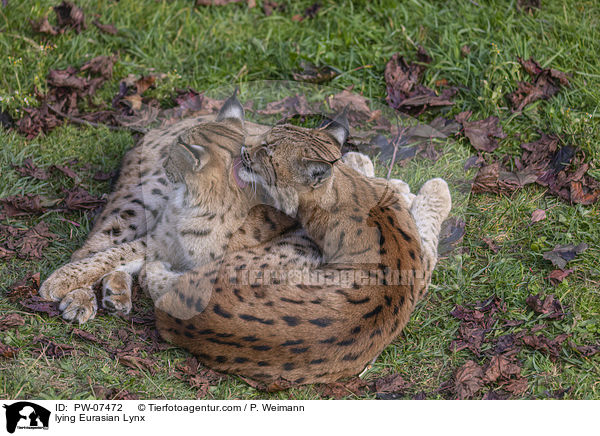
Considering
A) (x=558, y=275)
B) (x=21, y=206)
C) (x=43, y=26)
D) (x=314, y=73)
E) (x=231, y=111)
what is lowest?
(x=21, y=206)

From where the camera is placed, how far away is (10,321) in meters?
5.65

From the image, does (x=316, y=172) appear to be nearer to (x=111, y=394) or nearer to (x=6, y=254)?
(x=111, y=394)

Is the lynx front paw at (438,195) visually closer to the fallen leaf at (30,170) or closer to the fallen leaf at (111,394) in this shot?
the fallen leaf at (111,394)

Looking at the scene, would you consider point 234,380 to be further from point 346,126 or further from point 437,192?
point 437,192

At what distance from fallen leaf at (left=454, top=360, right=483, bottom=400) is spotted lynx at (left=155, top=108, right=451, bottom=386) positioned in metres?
0.66

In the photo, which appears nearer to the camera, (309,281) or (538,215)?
(309,281)

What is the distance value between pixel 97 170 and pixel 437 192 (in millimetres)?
3667

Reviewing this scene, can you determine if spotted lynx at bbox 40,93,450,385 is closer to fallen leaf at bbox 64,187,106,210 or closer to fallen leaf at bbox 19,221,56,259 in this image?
fallen leaf at bbox 64,187,106,210

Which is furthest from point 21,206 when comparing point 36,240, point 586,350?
point 586,350

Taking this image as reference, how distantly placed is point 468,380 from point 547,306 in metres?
1.10

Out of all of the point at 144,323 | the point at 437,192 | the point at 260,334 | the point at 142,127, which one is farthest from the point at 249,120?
the point at 260,334

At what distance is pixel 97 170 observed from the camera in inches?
289

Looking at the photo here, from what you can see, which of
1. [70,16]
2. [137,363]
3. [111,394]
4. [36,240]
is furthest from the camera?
[70,16]

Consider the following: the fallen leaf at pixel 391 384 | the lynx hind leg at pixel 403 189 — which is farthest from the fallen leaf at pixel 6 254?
the lynx hind leg at pixel 403 189
